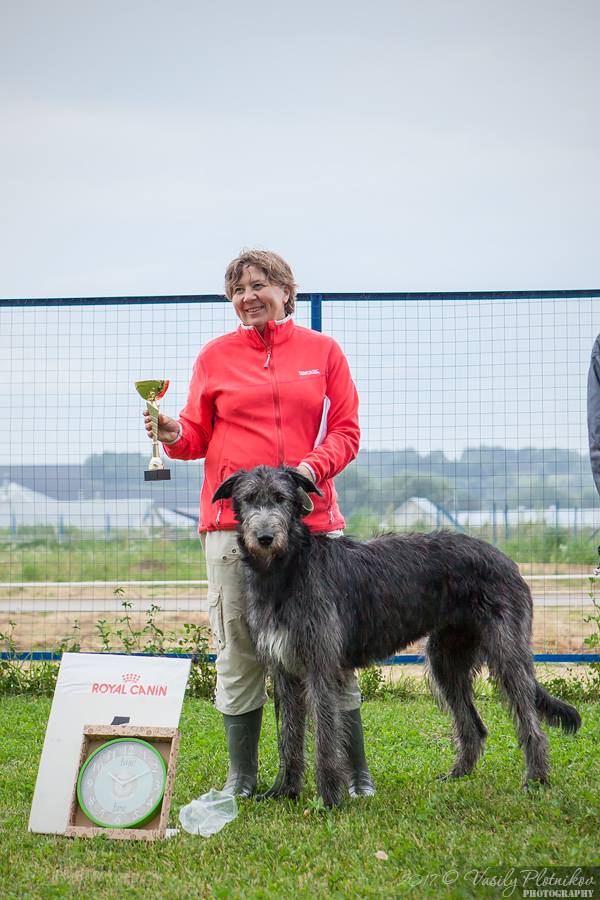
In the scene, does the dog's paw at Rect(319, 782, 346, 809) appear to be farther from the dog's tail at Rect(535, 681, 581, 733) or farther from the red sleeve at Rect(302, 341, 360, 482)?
the red sleeve at Rect(302, 341, 360, 482)

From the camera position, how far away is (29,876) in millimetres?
2988

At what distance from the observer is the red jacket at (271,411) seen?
13.0 ft

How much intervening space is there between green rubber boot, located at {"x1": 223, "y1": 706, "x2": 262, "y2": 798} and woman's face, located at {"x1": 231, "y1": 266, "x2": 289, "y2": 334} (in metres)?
1.93

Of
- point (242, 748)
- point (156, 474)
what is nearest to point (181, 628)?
point (242, 748)

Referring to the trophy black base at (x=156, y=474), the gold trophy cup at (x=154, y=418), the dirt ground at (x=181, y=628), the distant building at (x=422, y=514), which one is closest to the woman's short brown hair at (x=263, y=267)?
the gold trophy cup at (x=154, y=418)

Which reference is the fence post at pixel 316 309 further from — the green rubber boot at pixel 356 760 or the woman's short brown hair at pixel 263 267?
the green rubber boot at pixel 356 760

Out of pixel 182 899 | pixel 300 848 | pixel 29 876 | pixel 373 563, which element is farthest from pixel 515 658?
pixel 29 876

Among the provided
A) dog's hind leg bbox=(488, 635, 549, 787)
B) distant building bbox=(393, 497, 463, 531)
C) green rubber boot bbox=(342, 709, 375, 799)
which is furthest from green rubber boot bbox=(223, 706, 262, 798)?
distant building bbox=(393, 497, 463, 531)

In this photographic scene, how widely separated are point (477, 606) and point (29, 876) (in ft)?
7.54

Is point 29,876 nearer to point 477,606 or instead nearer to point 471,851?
point 471,851

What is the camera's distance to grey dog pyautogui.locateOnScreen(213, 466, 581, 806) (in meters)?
3.70

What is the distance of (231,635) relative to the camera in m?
4.01

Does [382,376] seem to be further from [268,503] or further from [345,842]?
[345,842]

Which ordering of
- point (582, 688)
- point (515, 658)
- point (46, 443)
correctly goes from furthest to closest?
point (46, 443) < point (582, 688) < point (515, 658)
